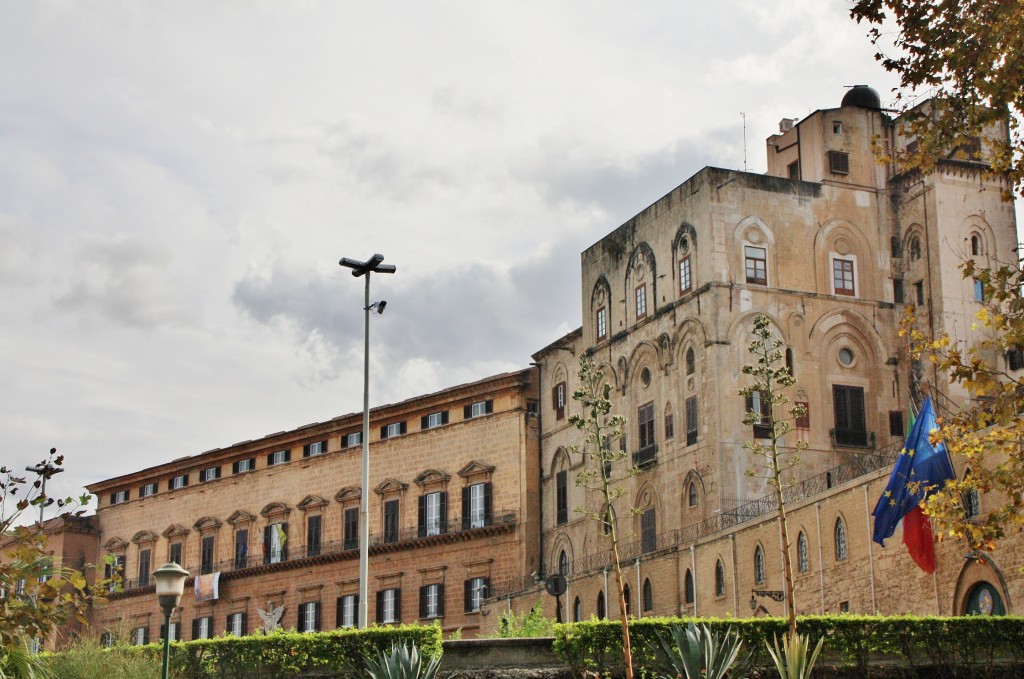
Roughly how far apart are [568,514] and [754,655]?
31.2 metres

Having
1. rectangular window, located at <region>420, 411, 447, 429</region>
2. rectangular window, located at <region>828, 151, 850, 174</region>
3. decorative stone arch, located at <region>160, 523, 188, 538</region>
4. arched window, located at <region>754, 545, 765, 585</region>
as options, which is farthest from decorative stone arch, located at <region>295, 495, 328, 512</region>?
arched window, located at <region>754, 545, 765, 585</region>

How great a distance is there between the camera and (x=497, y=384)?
5975cm

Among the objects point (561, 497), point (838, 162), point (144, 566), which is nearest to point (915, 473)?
point (838, 162)

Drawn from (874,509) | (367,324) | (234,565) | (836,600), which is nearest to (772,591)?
(836,600)

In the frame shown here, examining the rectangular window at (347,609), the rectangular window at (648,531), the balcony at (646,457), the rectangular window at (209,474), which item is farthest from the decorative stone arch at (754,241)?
the rectangular window at (209,474)

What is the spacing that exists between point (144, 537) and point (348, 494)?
55.0 ft

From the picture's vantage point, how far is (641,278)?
5206 centimetres

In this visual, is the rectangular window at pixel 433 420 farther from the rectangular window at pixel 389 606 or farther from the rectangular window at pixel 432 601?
the rectangular window at pixel 389 606

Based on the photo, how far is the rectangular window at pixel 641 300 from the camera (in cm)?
5169

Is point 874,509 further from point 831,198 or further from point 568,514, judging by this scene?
point 568,514

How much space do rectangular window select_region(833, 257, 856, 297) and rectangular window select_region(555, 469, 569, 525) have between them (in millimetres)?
13176

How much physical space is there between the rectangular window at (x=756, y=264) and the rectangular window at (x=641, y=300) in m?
4.54

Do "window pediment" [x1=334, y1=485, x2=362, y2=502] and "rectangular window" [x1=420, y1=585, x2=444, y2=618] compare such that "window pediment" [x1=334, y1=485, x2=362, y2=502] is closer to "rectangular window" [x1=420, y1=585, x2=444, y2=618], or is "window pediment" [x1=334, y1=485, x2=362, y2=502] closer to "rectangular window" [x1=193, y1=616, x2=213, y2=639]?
"rectangular window" [x1=420, y1=585, x2=444, y2=618]

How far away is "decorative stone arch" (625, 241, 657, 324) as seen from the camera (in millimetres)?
51219
